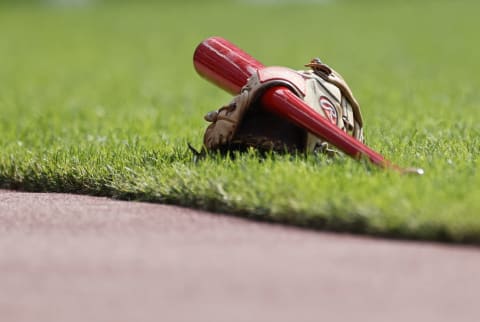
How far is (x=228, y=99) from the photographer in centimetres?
1186

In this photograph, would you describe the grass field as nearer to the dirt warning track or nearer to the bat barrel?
the dirt warning track

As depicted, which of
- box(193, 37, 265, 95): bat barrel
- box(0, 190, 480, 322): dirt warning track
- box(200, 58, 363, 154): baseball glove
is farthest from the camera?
box(193, 37, 265, 95): bat barrel

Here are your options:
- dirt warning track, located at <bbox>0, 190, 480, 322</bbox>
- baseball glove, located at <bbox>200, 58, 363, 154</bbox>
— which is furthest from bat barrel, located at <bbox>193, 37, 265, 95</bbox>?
dirt warning track, located at <bbox>0, 190, 480, 322</bbox>

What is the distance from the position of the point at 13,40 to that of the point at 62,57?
3.61 meters

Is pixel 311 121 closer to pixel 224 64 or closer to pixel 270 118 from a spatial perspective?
pixel 270 118

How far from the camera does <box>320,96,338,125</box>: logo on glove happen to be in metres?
5.95

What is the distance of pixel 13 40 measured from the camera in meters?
21.6

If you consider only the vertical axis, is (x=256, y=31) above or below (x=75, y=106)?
above

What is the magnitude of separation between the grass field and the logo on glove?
1.04 feet

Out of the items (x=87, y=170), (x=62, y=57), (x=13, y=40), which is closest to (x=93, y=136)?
(x=87, y=170)

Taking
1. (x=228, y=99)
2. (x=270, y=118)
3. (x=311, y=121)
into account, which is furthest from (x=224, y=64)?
(x=228, y=99)

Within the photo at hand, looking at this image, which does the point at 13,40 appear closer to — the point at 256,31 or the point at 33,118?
the point at 256,31

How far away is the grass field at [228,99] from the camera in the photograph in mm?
4926

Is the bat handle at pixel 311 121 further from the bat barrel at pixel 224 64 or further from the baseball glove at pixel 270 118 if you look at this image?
the bat barrel at pixel 224 64
